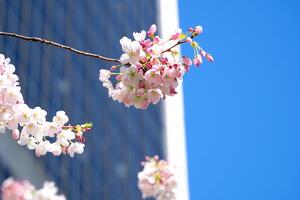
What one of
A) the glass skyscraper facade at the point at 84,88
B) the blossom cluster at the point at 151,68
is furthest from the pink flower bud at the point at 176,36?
the glass skyscraper facade at the point at 84,88

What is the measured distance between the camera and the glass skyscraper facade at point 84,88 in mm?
37031

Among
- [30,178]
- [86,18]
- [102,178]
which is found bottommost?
[30,178]

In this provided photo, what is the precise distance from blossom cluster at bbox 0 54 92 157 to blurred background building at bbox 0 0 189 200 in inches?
1016

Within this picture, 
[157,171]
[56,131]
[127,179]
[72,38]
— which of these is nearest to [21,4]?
[72,38]

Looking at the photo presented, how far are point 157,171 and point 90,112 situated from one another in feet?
118

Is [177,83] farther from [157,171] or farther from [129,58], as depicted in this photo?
[157,171]

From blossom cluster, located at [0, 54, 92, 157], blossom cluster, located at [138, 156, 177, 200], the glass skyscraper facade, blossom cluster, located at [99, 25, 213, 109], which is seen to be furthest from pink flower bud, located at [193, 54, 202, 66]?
the glass skyscraper facade

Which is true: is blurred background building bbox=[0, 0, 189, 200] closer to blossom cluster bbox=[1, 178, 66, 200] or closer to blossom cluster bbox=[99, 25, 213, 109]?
blossom cluster bbox=[1, 178, 66, 200]

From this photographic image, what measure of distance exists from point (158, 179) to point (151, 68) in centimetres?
532

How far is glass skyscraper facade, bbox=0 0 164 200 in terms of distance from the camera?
1458 inches

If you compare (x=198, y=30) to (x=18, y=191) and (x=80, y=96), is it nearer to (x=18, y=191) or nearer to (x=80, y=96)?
(x=18, y=191)

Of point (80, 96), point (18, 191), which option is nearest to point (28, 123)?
point (18, 191)

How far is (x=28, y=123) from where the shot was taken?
5.61m

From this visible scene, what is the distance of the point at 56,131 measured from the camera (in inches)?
228
